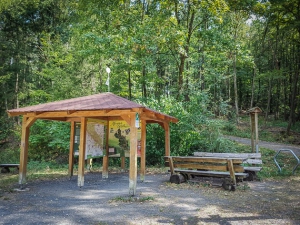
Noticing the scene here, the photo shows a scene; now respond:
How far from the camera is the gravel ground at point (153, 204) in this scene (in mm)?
4527

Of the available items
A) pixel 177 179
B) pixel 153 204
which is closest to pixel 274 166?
pixel 177 179

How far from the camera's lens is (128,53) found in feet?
42.1

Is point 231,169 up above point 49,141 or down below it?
below

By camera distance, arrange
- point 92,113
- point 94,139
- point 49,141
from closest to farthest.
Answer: point 92,113 → point 94,139 → point 49,141

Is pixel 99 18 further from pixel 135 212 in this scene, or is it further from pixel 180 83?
pixel 135 212

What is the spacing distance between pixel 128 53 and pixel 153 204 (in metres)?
8.91

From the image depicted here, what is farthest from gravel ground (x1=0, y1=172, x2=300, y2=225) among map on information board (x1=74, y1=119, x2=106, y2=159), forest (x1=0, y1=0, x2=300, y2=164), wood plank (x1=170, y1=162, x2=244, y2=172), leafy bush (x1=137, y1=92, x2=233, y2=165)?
forest (x1=0, y1=0, x2=300, y2=164)

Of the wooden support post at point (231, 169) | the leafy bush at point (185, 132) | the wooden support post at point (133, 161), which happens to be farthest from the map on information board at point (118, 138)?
the wooden support post at point (231, 169)

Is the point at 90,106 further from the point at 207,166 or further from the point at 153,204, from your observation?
the point at 207,166

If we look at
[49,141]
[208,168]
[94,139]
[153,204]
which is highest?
[94,139]

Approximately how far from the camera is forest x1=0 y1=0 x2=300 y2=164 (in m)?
12.4

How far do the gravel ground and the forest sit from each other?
517cm

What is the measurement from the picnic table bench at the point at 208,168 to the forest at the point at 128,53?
4029mm

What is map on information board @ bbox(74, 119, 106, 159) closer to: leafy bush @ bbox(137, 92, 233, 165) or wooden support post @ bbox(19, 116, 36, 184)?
wooden support post @ bbox(19, 116, 36, 184)
